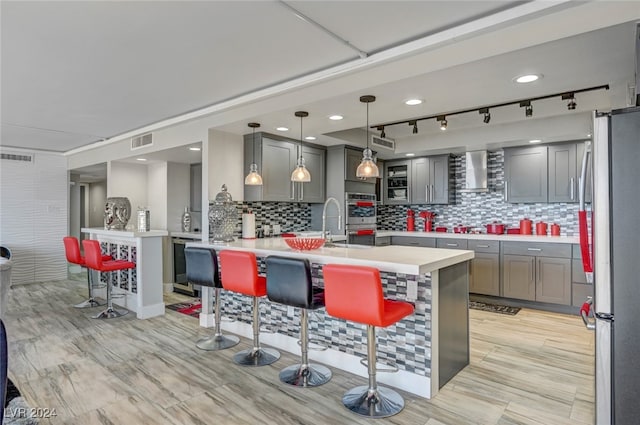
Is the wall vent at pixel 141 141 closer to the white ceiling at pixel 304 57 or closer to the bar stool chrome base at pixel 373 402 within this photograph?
the white ceiling at pixel 304 57

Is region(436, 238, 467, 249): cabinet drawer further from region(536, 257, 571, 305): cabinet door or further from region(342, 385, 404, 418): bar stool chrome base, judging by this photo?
region(342, 385, 404, 418): bar stool chrome base

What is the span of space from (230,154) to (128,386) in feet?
8.88

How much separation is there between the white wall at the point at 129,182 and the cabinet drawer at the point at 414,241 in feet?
14.1

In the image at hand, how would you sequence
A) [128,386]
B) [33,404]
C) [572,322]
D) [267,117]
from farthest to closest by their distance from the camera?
[572,322] → [267,117] → [128,386] → [33,404]

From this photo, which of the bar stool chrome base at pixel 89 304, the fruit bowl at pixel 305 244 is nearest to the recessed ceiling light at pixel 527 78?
the fruit bowl at pixel 305 244

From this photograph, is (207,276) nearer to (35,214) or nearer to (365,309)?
(365,309)

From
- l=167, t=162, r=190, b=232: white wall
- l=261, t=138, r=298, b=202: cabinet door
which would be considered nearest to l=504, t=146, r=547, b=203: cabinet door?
l=261, t=138, r=298, b=202: cabinet door

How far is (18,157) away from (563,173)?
28.7 feet

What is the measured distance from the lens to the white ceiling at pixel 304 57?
2107 mm

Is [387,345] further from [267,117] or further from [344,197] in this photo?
[344,197]

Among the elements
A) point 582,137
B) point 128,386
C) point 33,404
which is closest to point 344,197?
point 582,137

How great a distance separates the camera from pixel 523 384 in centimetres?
278

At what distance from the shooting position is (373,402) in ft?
8.08

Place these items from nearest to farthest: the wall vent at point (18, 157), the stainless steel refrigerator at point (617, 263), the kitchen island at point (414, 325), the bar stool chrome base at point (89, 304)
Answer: the stainless steel refrigerator at point (617, 263) < the kitchen island at point (414, 325) < the bar stool chrome base at point (89, 304) < the wall vent at point (18, 157)
